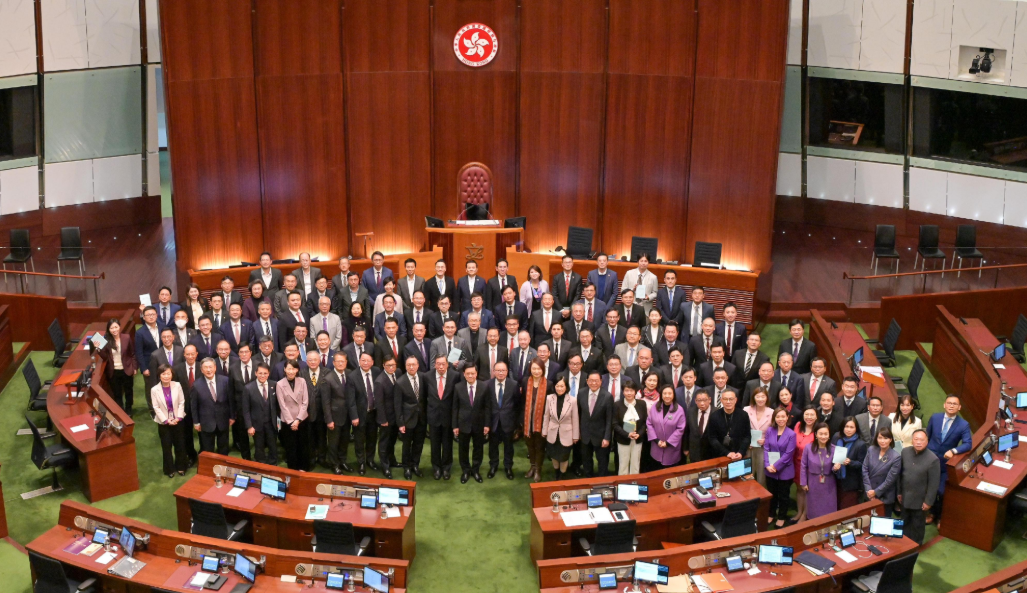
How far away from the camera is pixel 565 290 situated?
12344 mm

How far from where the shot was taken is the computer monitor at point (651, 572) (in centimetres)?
796

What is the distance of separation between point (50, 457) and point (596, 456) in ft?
17.2

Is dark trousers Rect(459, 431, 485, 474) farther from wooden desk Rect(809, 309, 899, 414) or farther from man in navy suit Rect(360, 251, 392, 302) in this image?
wooden desk Rect(809, 309, 899, 414)

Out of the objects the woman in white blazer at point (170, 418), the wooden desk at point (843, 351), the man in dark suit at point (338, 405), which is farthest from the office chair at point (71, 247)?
the wooden desk at point (843, 351)

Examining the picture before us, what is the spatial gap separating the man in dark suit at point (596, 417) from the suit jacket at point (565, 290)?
89.7 inches

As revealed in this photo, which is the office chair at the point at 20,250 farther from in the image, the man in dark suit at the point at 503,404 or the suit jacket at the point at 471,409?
the man in dark suit at the point at 503,404

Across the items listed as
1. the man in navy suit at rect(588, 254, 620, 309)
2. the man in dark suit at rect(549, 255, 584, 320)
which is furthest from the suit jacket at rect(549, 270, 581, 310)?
the man in navy suit at rect(588, 254, 620, 309)

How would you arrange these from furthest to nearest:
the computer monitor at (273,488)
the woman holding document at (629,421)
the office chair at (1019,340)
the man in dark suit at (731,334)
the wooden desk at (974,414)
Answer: the office chair at (1019,340) < the man in dark suit at (731,334) < the woman holding document at (629,421) < the wooden desk at (974,414) < the computer monitor at (273,488)

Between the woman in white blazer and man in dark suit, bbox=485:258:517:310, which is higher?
man in dark suit, bbox=485:258:517:310

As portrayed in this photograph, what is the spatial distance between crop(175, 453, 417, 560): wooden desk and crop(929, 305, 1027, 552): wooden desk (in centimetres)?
489

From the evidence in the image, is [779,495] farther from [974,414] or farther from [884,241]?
[884,241]

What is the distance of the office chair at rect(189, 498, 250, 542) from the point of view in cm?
877

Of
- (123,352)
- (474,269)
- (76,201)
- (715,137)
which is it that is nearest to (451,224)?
(474,269)

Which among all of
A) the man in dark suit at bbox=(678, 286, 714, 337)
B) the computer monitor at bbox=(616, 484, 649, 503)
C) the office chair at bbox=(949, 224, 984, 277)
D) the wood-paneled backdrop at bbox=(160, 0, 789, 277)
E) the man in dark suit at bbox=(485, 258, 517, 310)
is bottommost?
the computer monitor at bbox=(616, 484, 649, 503)
